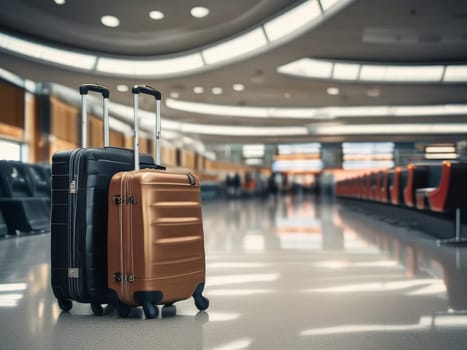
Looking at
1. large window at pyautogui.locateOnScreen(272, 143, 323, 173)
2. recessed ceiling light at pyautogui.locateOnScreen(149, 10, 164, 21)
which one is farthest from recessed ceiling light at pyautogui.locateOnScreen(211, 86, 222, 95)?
large window at pyautogui.locateOnScreen(272, 143, 323, 173)

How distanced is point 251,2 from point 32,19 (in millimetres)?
5429

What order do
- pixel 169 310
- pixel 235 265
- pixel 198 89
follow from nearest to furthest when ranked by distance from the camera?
pixel 169 310 < pixel 235 265 < pixel 198 89

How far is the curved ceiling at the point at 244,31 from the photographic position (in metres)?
10.9

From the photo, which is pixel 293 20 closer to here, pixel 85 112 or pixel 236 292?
pixel 236 292

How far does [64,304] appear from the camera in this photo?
8.02 feet

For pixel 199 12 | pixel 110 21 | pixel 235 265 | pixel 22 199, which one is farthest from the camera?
pixel 110 21

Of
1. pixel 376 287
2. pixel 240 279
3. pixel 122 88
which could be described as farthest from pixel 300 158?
pixel 376 287

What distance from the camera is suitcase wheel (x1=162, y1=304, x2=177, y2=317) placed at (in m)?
2.39

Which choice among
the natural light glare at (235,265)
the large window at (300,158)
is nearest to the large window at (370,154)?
the large window at (300,158)

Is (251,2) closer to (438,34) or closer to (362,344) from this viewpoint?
(438,34)

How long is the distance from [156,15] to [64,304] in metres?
10.1

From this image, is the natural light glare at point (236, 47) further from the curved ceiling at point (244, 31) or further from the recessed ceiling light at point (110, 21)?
the recessed ceiling light at point (110, 21)

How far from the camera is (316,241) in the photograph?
5773 millimetres

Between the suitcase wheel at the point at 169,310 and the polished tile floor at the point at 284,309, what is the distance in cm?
4
